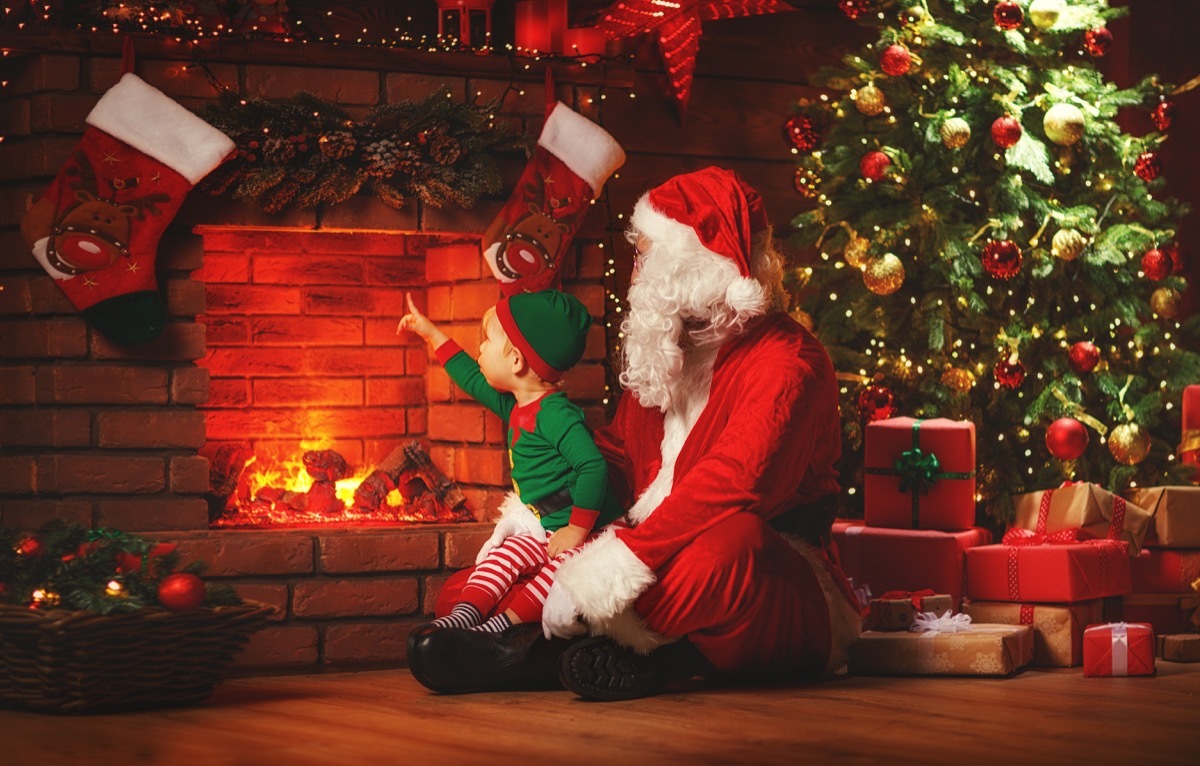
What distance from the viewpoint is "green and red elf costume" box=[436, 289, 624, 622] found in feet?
10.3

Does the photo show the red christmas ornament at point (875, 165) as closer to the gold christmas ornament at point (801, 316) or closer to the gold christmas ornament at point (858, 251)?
the gold christmas ornament at point (858, 251)

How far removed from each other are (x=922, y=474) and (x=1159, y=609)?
2.18 feet

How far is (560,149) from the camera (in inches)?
144

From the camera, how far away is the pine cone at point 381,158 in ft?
11.6

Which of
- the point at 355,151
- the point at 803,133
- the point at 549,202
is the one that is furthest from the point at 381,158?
the point at 803,133

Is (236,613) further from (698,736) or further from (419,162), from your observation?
(419,162)

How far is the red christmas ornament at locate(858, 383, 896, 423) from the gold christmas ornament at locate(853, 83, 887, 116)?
77 cm

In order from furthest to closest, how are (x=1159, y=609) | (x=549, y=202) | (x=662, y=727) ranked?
(x=1159, y=609) → (x=549, y=202) → (x=662, y=727)

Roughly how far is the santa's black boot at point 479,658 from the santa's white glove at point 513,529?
10.0 inches

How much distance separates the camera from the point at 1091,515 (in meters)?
3.70

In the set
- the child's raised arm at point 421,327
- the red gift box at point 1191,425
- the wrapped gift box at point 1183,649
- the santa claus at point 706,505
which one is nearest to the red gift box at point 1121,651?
the wrapped gift box at point 1183,649

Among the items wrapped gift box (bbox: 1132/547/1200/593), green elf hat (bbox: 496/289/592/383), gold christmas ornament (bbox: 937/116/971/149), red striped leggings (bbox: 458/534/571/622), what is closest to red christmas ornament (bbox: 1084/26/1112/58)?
gold christmas ornament (bbox: 937/116/971/149)

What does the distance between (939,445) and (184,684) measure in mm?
1922

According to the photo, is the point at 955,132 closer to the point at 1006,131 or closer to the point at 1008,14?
the point at 1006,131
